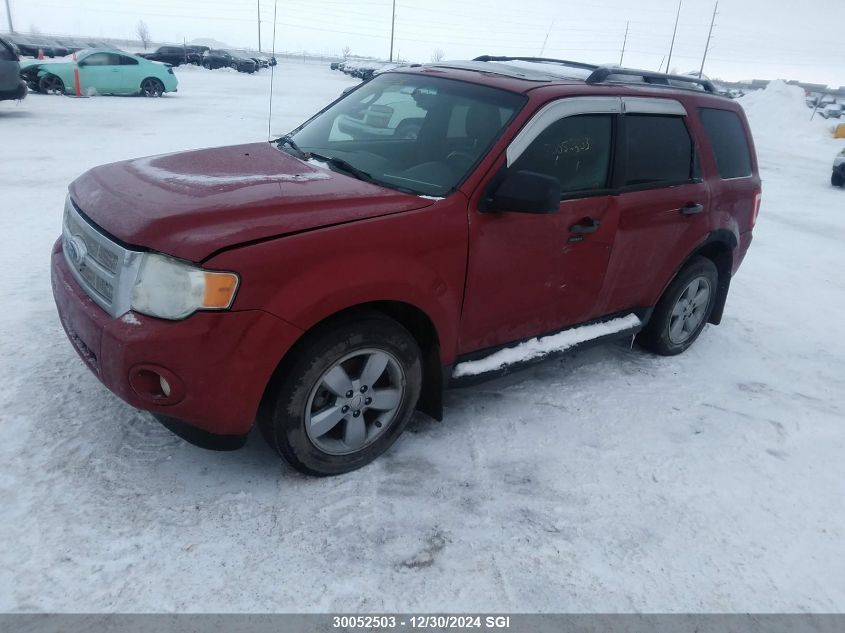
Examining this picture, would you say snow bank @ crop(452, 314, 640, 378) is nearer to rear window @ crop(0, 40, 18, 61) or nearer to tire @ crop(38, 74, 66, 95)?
rear window @ crop(0, 40, 18, 61)

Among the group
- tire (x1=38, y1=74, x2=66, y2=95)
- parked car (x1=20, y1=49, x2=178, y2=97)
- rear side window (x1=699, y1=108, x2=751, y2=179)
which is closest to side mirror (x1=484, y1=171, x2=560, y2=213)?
rear side window (x1=699, y1=108, x2=751, y2=179)

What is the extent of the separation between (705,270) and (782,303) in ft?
6.71

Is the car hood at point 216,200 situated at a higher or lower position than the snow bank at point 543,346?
higher

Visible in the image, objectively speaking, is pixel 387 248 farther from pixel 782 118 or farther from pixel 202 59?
pixel 202 59

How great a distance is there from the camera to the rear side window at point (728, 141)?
14.5ft

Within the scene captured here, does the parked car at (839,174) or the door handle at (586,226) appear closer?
the door handle at (586,226)

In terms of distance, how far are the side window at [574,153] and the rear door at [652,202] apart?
134 mm

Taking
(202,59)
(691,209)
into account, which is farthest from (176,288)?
(202,59)

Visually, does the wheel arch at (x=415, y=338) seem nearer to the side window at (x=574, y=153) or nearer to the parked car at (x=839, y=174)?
the side window at (x=574, y=153)

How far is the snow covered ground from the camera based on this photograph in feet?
7.80

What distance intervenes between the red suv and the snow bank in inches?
0.5

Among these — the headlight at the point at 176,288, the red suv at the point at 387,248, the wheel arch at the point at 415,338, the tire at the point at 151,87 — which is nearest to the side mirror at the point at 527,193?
the red suv at the point at 387,248

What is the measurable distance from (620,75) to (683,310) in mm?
1732
